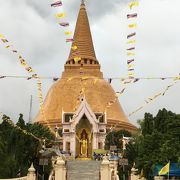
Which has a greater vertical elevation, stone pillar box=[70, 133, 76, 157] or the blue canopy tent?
stone pillar box=[70, 133, 76, 157]

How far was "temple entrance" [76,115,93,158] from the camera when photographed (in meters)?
52.3

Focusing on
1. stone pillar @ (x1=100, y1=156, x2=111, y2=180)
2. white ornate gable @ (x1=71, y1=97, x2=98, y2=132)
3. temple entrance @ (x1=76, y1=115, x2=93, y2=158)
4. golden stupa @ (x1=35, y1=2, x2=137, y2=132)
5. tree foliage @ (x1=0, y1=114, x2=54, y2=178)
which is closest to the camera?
tree foliage @ (x1=0, y1=114, x2=54, y2=178)

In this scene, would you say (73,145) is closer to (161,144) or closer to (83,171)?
(83,171)

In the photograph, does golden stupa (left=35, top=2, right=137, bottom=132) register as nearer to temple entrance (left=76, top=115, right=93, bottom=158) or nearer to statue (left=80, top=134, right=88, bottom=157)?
temple entrance (left=76, top=115, right=93, bottom=158)

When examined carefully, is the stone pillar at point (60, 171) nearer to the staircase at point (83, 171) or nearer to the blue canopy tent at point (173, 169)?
the staircase at point (83, 171)

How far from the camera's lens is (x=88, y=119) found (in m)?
53.7

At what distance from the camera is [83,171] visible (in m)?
31.8

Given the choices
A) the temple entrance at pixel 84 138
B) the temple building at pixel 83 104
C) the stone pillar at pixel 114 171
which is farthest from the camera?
the temple building at pixel 83 104

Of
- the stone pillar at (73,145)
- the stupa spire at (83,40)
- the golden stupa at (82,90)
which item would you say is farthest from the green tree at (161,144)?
the stupa spire at (83,40)

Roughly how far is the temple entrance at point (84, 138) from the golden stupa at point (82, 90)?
5140 millimetres

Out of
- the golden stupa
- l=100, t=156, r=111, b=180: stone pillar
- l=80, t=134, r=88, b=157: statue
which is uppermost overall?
the golden stupa

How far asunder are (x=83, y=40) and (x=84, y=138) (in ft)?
65.9

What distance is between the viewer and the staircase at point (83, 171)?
30309 mm

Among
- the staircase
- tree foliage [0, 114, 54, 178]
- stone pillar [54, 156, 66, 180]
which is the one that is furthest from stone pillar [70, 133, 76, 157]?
stone pillar [54, 156, 66, 180]
